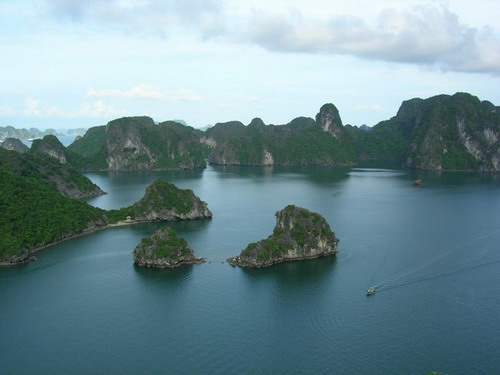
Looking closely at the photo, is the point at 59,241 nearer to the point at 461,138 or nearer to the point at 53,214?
the point at 53,214

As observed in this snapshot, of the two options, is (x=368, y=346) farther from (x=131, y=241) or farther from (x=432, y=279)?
(x=131, y=241)

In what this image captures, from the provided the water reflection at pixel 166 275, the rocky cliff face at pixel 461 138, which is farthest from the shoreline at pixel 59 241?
the rocky cliff face at pixel 461 138

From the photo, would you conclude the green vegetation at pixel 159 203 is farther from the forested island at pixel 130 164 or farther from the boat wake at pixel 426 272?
the boat wake at pixel 426 272

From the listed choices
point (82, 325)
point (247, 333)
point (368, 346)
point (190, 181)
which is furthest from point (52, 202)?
point (190, 181)

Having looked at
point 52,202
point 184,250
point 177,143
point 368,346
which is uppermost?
point 177,143

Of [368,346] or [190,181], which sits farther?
[190,181]
